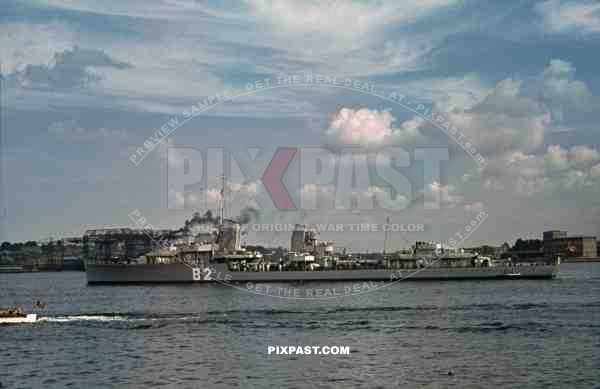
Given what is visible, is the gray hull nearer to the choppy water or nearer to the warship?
the warship

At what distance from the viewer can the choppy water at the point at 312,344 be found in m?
34.8

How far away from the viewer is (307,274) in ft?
370

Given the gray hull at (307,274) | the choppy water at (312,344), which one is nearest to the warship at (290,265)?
the gray hull at (307,274)

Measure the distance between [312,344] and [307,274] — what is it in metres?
69.9

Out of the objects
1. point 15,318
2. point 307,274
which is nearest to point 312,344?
point 15,318

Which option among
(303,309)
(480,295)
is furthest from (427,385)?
(480,295)

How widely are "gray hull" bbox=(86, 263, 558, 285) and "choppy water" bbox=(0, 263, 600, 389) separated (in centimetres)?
4136

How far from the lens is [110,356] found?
4169 centimetres

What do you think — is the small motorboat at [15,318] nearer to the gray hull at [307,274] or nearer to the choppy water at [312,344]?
the choppy water at [312,344]

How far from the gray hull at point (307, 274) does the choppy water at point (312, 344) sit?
41.4 m

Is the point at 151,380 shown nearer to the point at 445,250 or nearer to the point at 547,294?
the point at 547,294

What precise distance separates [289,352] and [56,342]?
15.3m

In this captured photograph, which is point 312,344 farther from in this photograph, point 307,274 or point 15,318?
point 307,274

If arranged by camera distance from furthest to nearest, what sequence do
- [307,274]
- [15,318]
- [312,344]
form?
[307,274], [15,318], [312,344]
